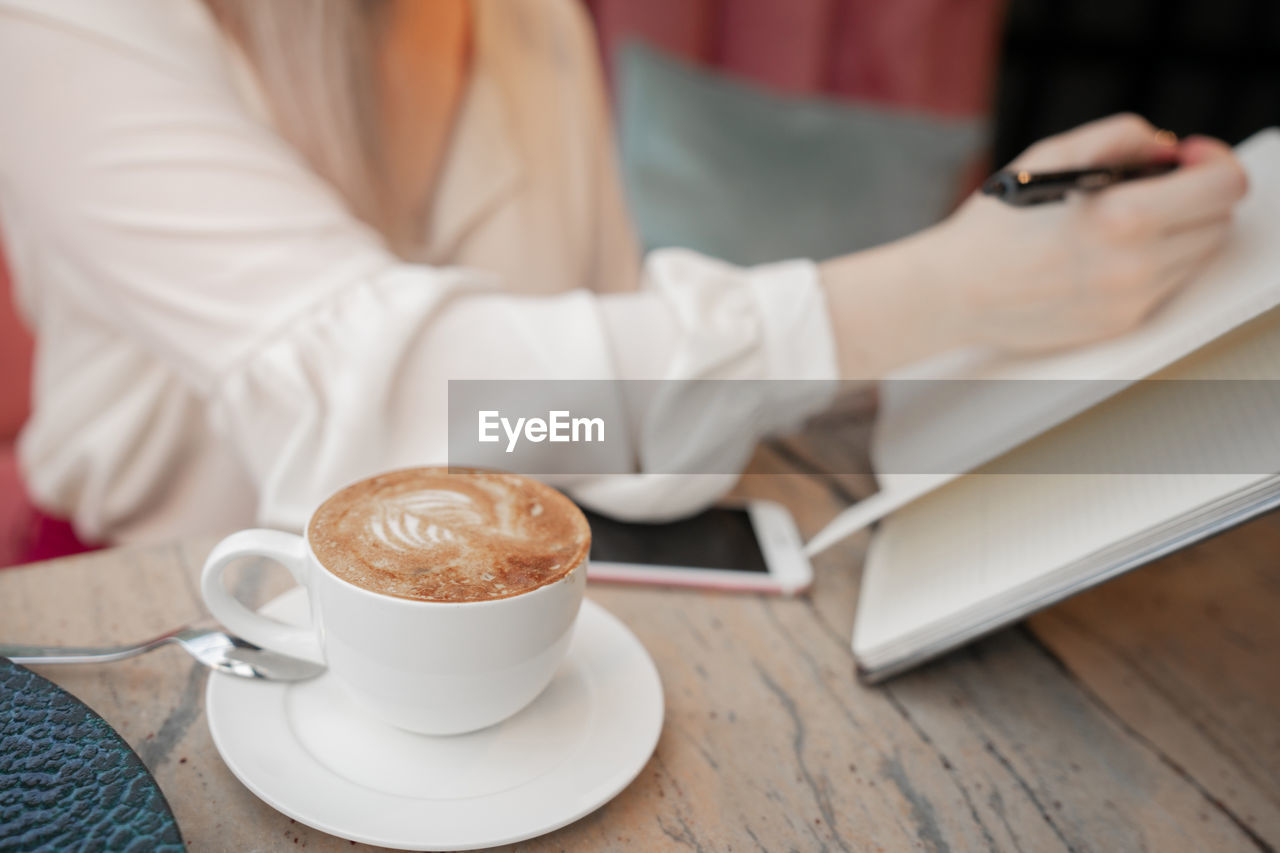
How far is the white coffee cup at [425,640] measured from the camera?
0.81 ft

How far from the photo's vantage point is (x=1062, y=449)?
1.32 feet

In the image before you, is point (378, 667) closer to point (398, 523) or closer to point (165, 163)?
point (398, 523)

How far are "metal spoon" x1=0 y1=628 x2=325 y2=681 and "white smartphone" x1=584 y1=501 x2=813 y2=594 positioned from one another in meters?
0.16

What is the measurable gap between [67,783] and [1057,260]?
52cm

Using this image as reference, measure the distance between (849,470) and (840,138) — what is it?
1.01 metres

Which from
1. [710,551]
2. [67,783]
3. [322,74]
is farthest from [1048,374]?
[322,74]

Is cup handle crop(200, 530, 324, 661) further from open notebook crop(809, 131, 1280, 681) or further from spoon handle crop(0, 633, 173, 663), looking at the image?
open notebook crop(809, 131, 1280, 681)

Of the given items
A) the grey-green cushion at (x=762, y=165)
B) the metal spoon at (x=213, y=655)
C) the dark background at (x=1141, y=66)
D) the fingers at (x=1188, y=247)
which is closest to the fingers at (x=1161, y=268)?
the fingers at (x=1188, y=247)

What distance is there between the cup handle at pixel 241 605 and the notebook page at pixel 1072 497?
231 mm

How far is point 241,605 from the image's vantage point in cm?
29

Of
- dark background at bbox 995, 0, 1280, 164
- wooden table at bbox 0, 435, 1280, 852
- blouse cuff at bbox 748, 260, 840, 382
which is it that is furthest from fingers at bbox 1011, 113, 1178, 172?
dark background at bbox 995, 0, 1280, 164

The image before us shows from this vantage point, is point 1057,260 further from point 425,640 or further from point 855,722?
point 425,640

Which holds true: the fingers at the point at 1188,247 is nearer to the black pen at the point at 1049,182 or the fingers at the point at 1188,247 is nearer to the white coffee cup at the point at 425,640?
the black pen at the point at 1049,182

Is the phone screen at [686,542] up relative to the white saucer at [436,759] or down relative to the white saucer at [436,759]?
down
